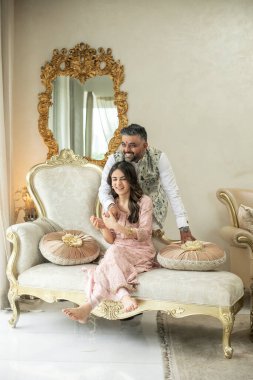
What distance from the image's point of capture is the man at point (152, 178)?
329cm

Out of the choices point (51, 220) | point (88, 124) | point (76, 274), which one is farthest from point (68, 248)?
point (88, 124)

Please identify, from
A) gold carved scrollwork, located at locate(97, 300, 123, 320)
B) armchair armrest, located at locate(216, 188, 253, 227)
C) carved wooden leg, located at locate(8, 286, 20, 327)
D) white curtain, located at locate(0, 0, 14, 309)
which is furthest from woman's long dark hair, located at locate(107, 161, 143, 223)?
armchair armrest, located at locate(216, 188, 253, 227)

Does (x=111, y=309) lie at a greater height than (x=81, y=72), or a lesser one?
lesser

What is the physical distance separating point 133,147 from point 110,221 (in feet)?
1.73

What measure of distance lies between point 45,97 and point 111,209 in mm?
1859

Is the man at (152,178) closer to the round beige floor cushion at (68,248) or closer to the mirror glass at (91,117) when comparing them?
the round beige floor cushion at (68,248)

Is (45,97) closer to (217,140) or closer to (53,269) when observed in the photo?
(217,140)

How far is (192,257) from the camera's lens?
2.94 meters

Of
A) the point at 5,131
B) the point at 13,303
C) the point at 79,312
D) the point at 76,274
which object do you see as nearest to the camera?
the point at 79,312

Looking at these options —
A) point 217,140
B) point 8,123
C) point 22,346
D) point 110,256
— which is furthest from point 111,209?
point 217,140

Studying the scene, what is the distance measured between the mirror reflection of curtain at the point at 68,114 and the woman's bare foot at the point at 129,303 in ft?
6.80

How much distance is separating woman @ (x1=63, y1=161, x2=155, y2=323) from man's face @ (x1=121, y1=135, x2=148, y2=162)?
71 mm

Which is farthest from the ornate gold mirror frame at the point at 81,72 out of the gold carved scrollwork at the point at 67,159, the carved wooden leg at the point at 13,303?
the carved wooden leg at the point at 13,303

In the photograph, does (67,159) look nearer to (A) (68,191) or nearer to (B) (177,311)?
(A) (68,191)
